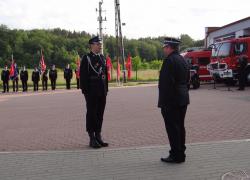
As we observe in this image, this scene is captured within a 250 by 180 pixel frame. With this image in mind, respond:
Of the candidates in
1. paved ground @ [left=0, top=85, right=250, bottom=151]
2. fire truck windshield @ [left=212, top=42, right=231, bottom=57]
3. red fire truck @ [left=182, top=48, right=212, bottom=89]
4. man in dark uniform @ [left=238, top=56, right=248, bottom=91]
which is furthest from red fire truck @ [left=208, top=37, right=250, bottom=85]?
paved ground @ [left=0, top=85, right=250, bottom=151]

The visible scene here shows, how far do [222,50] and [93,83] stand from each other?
1736cm

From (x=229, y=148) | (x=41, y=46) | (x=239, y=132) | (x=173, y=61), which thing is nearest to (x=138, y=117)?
(x=239, y=132)

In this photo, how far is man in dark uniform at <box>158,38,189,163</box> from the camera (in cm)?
630

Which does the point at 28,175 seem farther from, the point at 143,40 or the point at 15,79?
the point at 143,40

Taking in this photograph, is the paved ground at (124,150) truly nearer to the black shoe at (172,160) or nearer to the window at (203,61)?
the black shoe at (172,160)

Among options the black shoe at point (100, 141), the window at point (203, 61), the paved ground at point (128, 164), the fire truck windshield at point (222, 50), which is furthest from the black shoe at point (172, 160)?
the window at point (203, 61)

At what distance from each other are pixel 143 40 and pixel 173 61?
357ft

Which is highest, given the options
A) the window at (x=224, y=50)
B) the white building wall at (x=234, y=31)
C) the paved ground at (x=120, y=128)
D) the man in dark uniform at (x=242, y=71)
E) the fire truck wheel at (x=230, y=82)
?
the white building wall at (x=234, y=31)

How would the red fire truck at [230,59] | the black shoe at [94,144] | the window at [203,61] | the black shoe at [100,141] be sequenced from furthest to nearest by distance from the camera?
1. the window at [203,61]
2. the red fire truck at [230,59]
3. the black shoe at [100,141]
4. the black shoe at [94,144]

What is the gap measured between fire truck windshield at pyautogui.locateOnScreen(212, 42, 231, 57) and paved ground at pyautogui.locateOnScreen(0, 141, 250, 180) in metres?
Result: 16.8

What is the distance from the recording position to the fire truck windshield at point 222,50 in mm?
23656

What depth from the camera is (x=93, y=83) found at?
7672mm

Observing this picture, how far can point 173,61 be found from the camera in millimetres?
6305

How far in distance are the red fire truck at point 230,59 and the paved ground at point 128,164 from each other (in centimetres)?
1612
